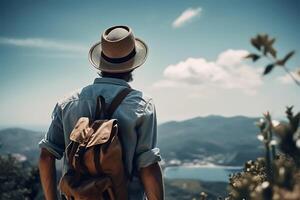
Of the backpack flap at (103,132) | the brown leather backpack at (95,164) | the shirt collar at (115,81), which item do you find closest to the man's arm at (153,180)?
the brown leather backpack at (95,164)

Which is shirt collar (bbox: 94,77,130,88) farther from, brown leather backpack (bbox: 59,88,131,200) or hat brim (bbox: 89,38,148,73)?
brown leather backpack (bbox: 59,88,131,200)

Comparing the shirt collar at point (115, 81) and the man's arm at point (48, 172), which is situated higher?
the shirt collar at point (115, 81)

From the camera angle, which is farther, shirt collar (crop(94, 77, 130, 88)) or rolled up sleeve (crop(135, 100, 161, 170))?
shirt collar (crop(94, 77, 130, 88))

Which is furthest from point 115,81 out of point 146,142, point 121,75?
point 146,142

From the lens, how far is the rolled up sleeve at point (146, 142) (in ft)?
9.22

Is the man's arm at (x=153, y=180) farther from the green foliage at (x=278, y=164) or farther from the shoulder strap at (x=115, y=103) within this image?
the green foliage at (x=278, y=164)

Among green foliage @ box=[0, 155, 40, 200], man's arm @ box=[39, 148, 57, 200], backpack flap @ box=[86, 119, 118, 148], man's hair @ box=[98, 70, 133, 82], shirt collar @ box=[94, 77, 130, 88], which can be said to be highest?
man's hair @ box=[98, 70, 133, 82]

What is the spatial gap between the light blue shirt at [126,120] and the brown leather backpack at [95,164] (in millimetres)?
133

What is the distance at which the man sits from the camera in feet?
9.25

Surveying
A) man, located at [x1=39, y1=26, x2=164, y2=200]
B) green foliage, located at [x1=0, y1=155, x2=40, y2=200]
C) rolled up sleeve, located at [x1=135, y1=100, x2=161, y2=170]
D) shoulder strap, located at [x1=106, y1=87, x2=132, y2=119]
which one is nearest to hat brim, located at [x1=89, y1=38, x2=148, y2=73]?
man, located at [x1=39, y1=26, x2=164, y2=200]

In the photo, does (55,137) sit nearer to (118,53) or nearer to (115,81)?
(115,81)

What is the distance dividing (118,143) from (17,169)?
49.5 m

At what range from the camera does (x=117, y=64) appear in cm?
317

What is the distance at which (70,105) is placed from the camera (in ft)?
10.1
